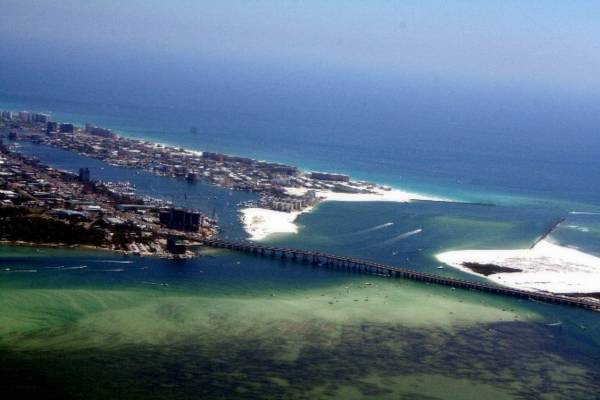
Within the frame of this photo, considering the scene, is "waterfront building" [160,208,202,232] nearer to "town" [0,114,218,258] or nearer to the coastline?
"town" [0,114,218,258]

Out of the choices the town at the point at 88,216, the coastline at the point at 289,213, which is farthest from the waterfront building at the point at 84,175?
the coastline at the point at 289,213

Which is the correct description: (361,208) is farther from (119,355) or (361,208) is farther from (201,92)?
(201,92)

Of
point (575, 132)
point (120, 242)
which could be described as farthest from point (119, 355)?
point (575, 132)

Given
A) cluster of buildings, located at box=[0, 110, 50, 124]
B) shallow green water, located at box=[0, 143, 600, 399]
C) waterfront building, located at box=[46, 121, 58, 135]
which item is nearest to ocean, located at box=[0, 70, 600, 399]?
shallow green water, located at box=[0, 143, 600, 399]

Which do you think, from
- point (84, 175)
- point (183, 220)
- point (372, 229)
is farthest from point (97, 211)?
point (372, 229)

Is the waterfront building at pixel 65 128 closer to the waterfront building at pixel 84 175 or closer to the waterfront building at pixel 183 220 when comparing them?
the waterfront building at pixel 84 175
